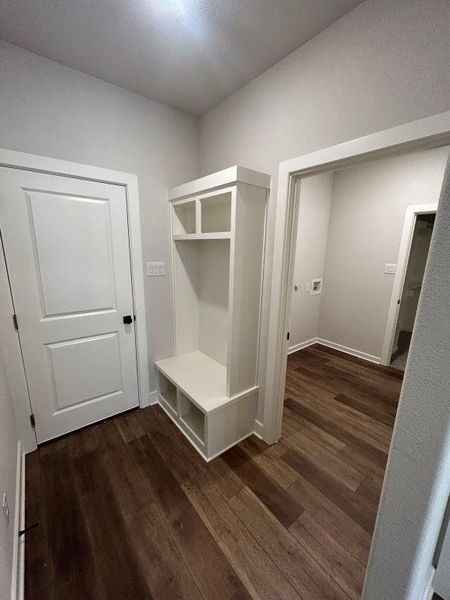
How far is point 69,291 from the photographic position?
6.06 ft

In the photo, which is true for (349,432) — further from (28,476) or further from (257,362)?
(28,476)

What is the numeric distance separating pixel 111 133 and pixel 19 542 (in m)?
2.62

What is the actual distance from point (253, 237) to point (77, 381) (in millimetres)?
1830

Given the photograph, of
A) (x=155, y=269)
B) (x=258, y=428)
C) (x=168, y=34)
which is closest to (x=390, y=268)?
(x=258, y=428)

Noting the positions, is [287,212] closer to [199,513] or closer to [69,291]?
[69,291]

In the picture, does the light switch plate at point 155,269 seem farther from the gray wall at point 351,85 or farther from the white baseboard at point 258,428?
the white baseboard at point 258,428

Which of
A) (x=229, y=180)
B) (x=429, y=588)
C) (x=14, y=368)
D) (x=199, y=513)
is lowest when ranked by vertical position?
(x=199, y=513)

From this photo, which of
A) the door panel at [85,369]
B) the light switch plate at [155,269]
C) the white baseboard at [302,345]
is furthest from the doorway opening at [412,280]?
the door panel at [85,369]

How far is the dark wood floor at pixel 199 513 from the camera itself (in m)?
1.14

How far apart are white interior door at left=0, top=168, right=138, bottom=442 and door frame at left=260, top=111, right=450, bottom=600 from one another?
127cm

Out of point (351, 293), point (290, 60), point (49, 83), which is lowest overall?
point (351, 293)

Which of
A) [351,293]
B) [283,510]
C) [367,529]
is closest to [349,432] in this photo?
[367,529]

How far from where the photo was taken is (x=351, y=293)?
370cm

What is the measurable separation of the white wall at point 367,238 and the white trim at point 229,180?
2.24 meters
